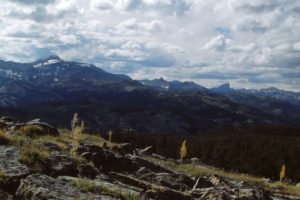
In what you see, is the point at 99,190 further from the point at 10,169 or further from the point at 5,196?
the point at 10,169

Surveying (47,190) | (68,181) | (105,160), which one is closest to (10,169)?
(68,181)

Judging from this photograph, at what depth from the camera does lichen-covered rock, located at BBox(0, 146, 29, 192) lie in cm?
630

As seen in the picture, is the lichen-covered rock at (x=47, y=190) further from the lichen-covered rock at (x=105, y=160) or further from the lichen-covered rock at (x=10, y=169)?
the lichen-covered rock at (x=105, y=160)

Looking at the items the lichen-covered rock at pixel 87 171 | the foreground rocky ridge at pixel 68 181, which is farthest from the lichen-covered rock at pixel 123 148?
the lichen-covered rock at pixel 87 171

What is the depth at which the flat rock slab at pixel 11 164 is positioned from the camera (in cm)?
662

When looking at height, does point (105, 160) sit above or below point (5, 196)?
below

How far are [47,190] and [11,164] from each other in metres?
2.33

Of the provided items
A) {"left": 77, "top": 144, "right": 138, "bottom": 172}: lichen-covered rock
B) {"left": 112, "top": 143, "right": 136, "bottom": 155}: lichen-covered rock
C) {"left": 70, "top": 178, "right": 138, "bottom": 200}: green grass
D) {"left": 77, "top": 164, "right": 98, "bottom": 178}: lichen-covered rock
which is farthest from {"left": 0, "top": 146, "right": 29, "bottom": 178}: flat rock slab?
{"left": 112, "top": 143, "right": 136, "bottom": 155}: lichen-covered rock

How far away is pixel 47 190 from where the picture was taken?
226 inches

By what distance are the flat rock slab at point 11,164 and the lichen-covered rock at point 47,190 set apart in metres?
0.66

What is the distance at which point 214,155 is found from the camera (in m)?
74.2

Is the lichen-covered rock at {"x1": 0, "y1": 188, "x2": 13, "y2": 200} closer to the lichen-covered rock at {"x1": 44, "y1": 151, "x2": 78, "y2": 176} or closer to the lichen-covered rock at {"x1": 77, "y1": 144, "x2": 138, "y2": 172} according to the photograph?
the lichen-covered rock at {"x1": 44, "y1": 151, "x2": 78, "y2": 176}

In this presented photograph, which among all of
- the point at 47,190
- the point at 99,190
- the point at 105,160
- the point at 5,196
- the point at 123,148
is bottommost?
the point at 123,148

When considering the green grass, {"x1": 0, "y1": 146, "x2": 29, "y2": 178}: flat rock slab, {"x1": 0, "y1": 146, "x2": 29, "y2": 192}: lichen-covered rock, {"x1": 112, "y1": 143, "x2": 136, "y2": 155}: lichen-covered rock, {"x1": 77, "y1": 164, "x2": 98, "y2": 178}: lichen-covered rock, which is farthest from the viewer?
{"x1": 112, "y1": 143, "x2": 136, "y2": 155}: lichen-covered rock
